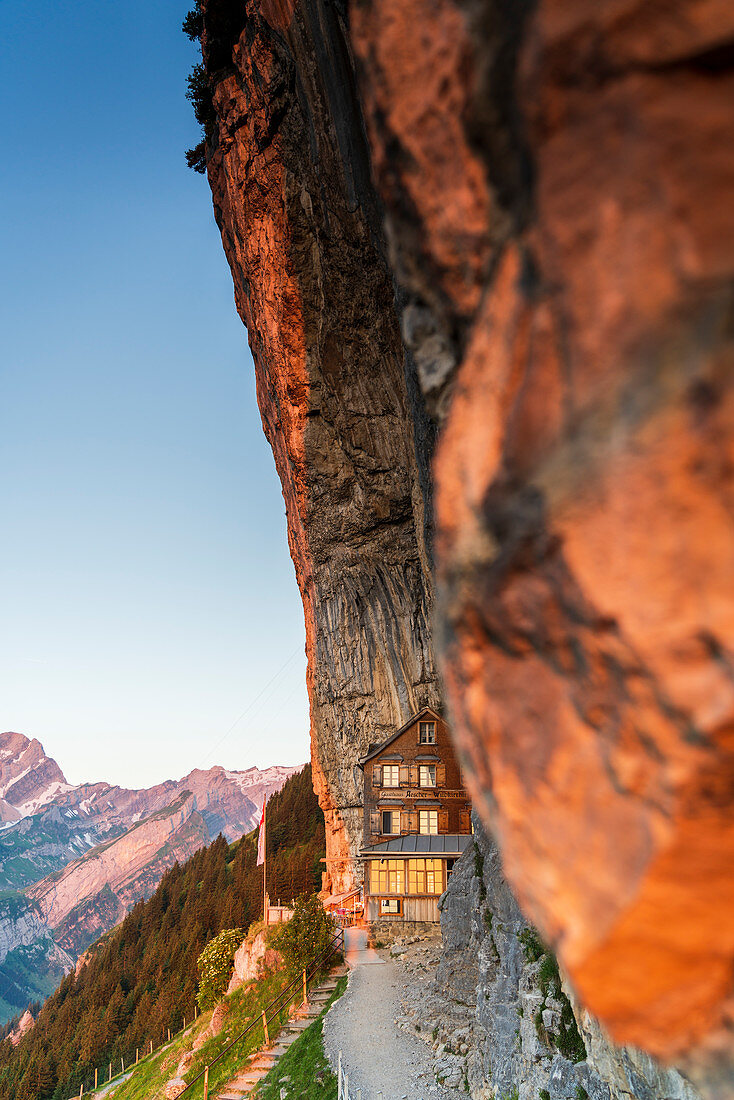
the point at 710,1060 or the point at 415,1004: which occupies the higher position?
the point at 710,1060

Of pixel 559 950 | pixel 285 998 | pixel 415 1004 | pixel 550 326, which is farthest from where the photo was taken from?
pixel 285 998

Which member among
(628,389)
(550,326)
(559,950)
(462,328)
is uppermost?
(462,328)

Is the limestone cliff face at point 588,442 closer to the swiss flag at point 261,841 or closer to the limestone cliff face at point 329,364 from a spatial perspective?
the limestone cliff face at point 329,364

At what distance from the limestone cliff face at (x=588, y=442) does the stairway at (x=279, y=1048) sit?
1956 centimetres

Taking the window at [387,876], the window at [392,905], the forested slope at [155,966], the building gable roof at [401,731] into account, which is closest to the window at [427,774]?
the building gable roof at [401,731]

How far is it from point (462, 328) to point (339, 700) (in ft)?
108

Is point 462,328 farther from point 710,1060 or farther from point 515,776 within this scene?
point 710,1060

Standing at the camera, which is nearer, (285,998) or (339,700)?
(285,998)

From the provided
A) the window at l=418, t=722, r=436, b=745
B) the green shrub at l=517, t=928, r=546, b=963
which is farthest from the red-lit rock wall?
the window at l=418, t=722, r=436, b=745

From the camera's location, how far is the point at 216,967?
26.4 m

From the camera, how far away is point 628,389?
196 centimetres

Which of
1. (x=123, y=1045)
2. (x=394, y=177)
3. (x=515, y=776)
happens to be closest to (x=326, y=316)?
(x=394, y=177)

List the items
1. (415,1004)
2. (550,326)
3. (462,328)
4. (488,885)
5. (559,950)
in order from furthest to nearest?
(415,1004) → (488,885) → (462,328) → (559,950) → (550,326)

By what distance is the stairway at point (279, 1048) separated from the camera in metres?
16.6
